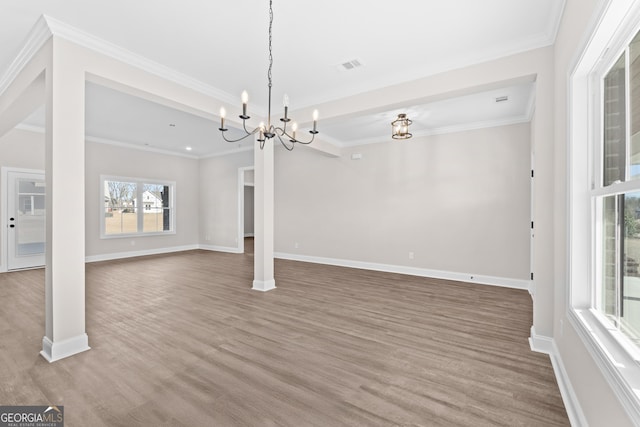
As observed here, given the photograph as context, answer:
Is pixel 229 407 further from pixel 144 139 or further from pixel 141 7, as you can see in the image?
pixel 144 139

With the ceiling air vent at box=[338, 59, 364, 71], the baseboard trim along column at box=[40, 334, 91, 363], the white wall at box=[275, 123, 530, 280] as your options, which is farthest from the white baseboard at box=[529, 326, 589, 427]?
the baseboard trim along column at box=[40, 334, 91, 363]

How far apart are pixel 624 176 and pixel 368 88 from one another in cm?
277

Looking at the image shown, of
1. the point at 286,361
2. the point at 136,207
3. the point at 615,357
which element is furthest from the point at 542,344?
the point at 136,207

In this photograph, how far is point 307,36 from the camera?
2.76m

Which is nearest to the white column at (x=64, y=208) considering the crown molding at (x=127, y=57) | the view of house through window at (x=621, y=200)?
the crown molding at (x=127, y=57)

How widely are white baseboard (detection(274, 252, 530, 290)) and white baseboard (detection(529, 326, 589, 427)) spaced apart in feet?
8.05

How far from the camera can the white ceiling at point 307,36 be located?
7.82 ft

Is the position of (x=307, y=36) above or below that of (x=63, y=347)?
above

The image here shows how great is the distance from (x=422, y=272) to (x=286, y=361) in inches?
161

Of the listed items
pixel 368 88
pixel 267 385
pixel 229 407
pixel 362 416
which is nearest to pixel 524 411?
pixel 362 416

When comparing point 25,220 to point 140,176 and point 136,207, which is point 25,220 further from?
point 140,176

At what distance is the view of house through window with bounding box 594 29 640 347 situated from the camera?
1.39 metres

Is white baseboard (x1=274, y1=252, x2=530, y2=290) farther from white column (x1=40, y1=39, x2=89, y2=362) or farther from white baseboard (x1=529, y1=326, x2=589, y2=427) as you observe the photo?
white column (x1=40, y1=39, x2=89, y2=362)

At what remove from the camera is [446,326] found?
326 centimetres
